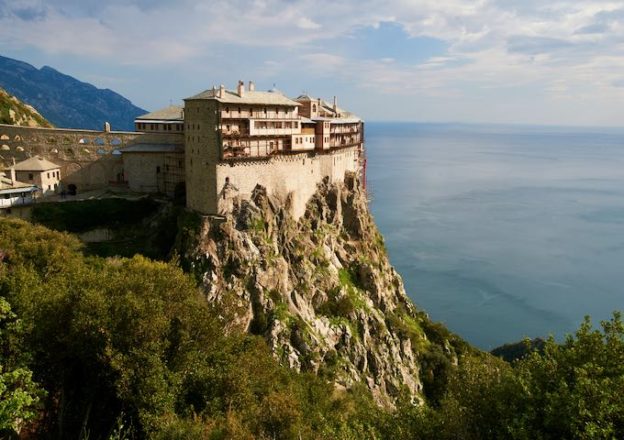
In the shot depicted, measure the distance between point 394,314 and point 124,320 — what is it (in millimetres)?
38605

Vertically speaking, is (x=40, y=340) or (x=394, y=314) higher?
(x=40, y=340)

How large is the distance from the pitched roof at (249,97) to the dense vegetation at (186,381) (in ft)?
66.8

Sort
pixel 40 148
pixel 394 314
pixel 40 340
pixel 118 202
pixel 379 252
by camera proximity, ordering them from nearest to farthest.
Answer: pixel 40 340 → pixel 118 202 → pixel 40 148 → pixel 394 314 → pixel 379 252

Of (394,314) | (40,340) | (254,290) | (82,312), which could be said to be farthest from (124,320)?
(394,314)

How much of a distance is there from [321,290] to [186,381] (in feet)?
85.0

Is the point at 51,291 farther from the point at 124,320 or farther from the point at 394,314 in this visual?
the point at 394,314

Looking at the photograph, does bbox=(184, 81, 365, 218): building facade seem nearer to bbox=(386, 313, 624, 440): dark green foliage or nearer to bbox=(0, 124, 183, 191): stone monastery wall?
bbox=(0, 124, 183, 191): stone monastery wall

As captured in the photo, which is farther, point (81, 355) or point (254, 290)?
point (254, 290)

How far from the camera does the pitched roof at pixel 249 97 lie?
133 feet

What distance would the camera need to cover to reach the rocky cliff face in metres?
38.2

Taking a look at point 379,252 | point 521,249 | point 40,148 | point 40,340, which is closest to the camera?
point 40,340

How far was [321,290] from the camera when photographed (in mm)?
45531

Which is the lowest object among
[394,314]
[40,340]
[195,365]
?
[394,314]

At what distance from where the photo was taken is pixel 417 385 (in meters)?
49.8
